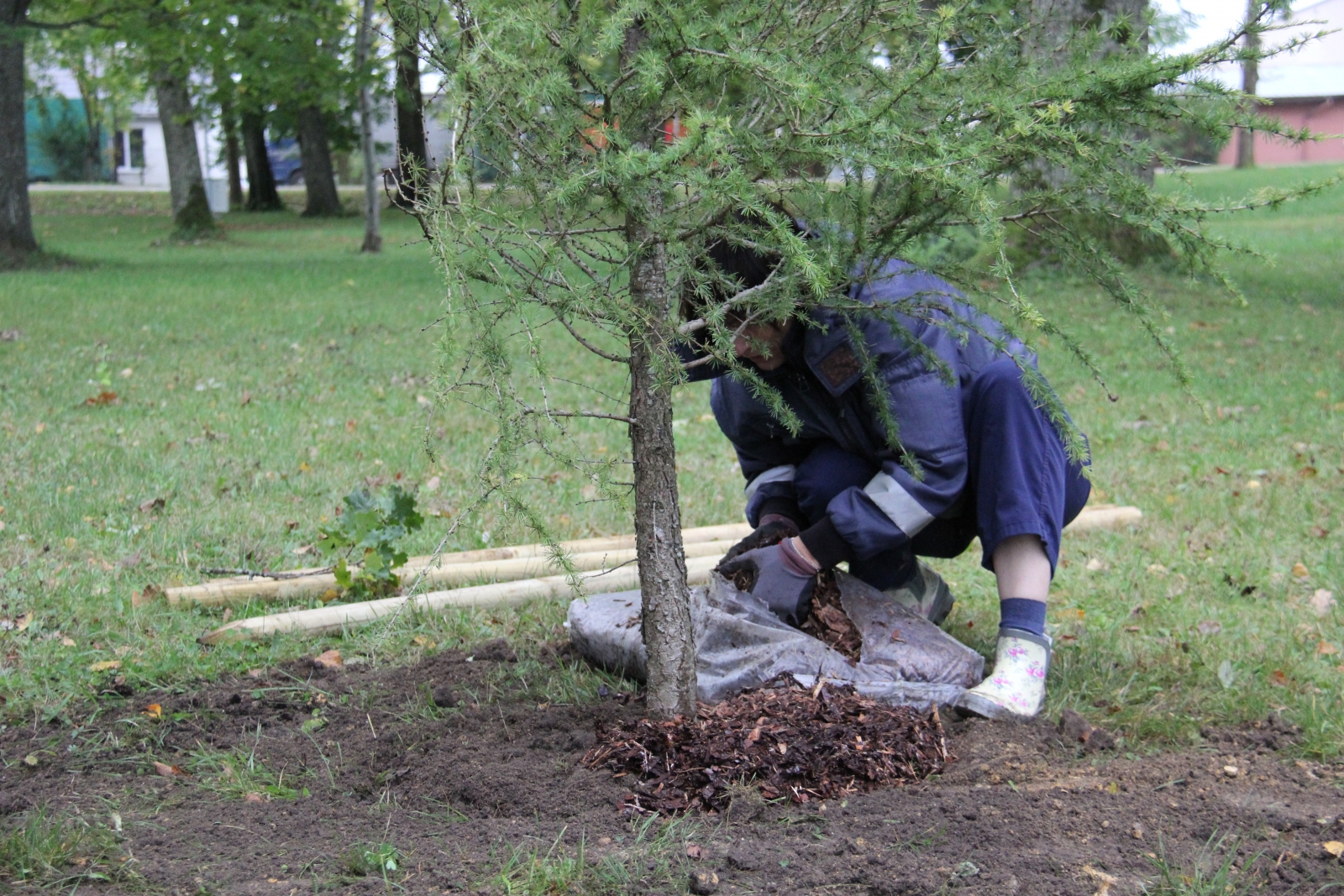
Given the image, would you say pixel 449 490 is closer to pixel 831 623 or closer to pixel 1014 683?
pixel 831 623

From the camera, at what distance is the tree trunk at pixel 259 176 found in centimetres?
2670

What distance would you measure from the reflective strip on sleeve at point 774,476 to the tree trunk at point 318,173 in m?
23.6

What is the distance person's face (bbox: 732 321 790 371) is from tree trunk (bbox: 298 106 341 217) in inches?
948

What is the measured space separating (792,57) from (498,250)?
2.23 ft

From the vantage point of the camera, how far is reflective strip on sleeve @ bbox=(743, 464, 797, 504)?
11.6 ft

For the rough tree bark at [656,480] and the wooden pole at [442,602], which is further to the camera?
the wooden pole at [442,602]

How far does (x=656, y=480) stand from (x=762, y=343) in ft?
1.38

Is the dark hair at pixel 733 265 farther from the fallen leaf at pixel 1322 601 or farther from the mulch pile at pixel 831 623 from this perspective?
the fallen leaf at pixel 1322 601

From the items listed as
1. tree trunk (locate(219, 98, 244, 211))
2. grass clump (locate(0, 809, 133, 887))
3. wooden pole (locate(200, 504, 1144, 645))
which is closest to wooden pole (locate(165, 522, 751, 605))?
wooden pole (locate(200, 504, 1144, 645))

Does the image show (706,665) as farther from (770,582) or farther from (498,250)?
(498,250)

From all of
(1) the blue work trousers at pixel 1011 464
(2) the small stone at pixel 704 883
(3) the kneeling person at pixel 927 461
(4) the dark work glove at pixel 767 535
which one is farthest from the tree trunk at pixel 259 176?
(2) the small stone at pixel 704 883

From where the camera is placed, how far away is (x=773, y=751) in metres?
2.37

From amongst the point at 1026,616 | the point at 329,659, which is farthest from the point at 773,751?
the point at 329,659

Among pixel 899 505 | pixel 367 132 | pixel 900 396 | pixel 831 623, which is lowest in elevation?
pixel 831 623
